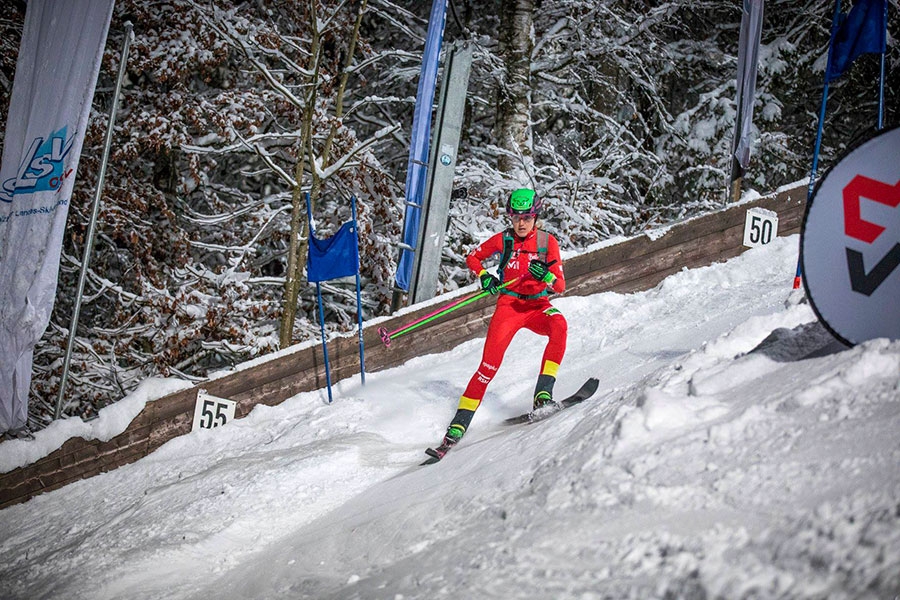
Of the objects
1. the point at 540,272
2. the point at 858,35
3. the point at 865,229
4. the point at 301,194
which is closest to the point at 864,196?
the point at 865,229

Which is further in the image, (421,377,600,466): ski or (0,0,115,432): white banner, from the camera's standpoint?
(0,0,115,432): white banner

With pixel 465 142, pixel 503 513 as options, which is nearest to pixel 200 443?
pixel 503 513

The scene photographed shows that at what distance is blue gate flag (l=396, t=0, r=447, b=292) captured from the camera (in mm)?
9047

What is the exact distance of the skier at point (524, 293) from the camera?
228 inches

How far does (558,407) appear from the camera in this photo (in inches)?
223

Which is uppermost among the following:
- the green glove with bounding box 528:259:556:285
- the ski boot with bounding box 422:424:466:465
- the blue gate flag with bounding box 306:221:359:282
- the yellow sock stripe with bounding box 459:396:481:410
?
the green glove with bounding box 528:259:556:285

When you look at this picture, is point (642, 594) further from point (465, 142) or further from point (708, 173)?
point (708, 173)

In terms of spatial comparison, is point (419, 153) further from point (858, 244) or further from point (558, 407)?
point (858, 244)

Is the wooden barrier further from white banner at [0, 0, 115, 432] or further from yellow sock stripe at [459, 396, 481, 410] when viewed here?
yellow sock stripe at [459, 396, 481, 410]

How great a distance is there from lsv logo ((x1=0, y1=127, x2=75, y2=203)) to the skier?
4699 mm

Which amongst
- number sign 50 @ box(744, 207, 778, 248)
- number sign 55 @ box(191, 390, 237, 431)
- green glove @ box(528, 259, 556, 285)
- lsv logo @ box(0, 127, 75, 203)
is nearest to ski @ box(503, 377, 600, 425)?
green glove @ box(528, 259, 556, 285)

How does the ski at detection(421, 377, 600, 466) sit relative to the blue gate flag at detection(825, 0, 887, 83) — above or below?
below

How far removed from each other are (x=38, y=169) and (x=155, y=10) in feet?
15.8

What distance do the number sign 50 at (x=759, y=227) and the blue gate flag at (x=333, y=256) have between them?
4860 mm
